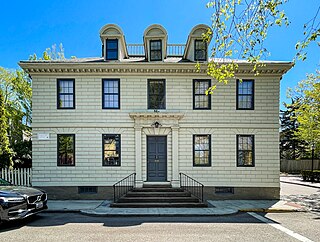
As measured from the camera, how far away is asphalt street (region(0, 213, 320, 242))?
6.88m

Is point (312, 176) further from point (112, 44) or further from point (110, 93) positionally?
point (112, 44)

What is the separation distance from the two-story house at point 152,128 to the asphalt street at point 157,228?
9.65 ft

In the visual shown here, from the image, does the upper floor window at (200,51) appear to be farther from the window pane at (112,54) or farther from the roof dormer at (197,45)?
the window pane at (112,54)

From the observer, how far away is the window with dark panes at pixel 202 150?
41.0 feet

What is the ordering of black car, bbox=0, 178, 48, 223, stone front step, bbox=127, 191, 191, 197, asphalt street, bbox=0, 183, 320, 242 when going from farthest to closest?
stone front step, bbox=127, 191, 191, 197 < black car, bbox=0, 178, 48, 223 < asphalt street, bbox=0, 183, 320, 242

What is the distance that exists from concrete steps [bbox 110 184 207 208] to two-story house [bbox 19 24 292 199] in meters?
0.58

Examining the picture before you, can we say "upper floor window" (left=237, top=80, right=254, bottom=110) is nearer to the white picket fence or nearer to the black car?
the black car

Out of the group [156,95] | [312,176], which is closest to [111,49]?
[156,95]

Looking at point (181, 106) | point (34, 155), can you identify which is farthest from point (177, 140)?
point (34, 155)

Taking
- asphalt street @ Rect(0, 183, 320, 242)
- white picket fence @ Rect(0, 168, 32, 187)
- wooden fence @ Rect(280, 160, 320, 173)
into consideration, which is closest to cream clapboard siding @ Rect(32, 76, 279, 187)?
white picket fence @ Rect(0, 168, 32, 187)

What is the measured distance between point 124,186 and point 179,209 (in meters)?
3.28

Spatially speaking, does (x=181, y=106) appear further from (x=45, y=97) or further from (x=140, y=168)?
(x=45, y=97)

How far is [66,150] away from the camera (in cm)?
1241

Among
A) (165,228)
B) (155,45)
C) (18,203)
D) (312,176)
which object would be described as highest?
(155,45)
